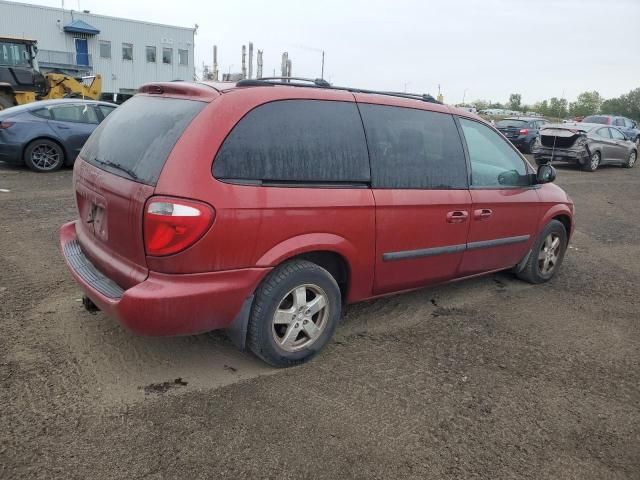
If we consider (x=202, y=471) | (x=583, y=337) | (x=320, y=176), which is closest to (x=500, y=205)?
(x=583, y=337)

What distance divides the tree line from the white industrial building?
41502 mm

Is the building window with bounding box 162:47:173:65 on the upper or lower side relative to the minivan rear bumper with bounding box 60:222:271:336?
upper

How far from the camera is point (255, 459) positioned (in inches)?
97.8

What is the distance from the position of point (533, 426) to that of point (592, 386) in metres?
0.74

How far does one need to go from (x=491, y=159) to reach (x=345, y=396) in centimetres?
247

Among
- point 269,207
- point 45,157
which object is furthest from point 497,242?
point 45,157

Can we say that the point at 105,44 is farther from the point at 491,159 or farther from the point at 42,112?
the point at 491,159

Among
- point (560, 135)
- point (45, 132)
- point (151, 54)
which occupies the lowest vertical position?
point (45, 132)

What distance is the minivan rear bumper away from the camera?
272 centimetres

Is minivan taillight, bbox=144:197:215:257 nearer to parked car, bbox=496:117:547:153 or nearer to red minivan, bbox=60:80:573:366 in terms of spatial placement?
red minivan, bbox=60:80:573:366

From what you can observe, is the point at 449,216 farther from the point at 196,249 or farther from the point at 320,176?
the point at 196,249

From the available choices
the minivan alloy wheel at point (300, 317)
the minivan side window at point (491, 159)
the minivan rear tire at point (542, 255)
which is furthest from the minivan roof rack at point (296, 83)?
the minivan rear tire at point (542, 255)

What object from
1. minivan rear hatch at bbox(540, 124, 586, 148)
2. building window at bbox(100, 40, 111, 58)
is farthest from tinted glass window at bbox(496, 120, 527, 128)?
building window at bbox(100, 40, 111, 58)

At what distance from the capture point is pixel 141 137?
3055 millimetres
